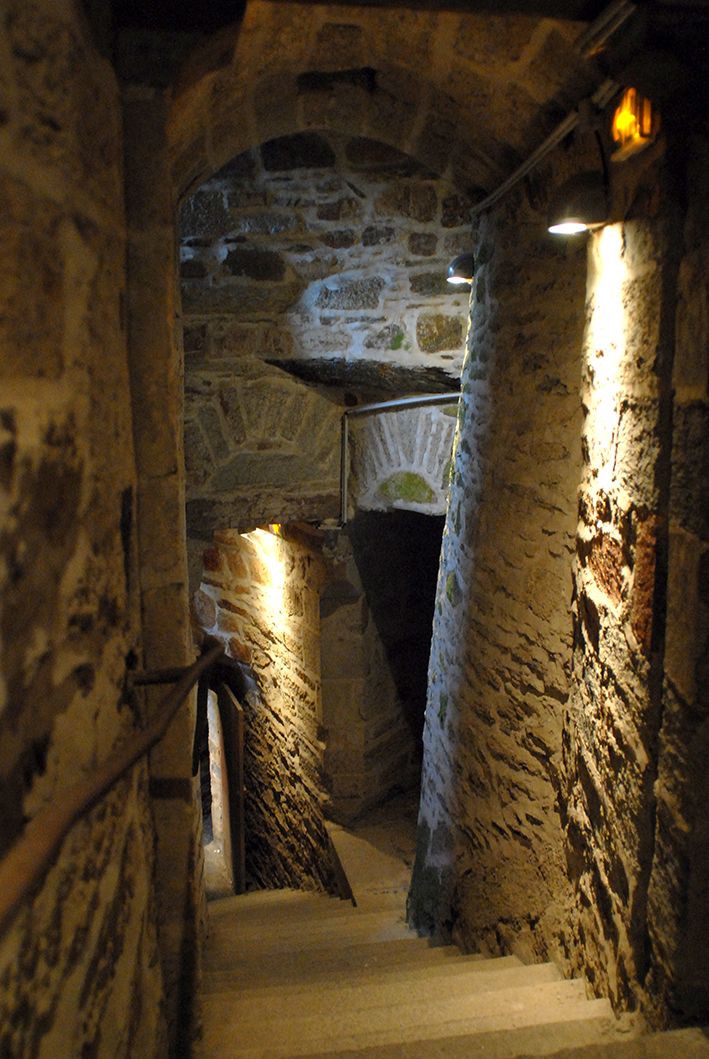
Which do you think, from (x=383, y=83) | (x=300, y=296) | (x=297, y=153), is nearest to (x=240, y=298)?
(x=300, y=296)

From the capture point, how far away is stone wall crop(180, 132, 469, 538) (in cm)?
382

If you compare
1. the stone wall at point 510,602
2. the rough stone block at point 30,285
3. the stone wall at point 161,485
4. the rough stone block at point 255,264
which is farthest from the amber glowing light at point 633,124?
the rough stone block at point 255,264

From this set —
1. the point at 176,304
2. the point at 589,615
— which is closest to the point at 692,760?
the point at 589,615

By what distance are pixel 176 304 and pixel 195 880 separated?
1.82 meters

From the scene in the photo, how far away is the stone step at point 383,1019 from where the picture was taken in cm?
196

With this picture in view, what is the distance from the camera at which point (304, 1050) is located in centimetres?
192

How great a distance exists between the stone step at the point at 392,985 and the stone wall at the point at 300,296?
90.8 inches

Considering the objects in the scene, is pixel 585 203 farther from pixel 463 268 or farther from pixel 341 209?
pixel 341 209

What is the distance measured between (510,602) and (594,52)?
5.56 ft

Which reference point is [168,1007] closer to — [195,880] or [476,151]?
[195,880]

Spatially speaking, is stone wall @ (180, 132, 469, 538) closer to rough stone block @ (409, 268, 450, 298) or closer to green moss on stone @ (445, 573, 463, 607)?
rough stone block @ (409, 268, 450, 298)

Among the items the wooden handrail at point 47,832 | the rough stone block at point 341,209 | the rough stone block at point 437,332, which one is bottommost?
the wooden handrail at point 47,832

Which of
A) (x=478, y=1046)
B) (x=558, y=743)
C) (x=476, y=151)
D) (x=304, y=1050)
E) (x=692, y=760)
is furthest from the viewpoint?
(x=476, y=151)

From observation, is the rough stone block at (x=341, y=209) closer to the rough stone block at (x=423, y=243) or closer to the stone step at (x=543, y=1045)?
the rough stone block at (x=423, y=243)
